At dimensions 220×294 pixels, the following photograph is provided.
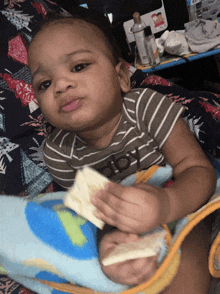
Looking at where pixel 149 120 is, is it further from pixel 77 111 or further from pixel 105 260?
pixel 105 260

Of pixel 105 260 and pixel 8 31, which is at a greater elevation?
pixel 8 31

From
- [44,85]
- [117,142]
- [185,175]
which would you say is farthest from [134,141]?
[44,85]

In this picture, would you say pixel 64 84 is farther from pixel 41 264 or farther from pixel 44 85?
pixel 41 264

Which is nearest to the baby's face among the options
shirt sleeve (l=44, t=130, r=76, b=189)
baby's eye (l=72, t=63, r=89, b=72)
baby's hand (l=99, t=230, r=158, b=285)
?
baby's eye (l=72, t=63, r=89, b=72)

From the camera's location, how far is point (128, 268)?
0.37 metres

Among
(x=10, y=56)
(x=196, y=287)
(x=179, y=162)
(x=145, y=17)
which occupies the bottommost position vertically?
(x=196, y=287)

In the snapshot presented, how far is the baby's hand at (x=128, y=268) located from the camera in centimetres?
37

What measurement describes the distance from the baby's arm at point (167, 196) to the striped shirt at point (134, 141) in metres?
0.05

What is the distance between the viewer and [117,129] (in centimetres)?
63

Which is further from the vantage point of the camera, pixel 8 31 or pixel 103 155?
pixel 8 31

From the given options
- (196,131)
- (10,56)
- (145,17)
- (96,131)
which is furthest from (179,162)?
(145,17)

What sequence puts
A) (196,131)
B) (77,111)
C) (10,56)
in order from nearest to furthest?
1. (77,111)
2. (196,131)
3. (10,56)

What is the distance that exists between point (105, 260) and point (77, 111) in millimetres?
314

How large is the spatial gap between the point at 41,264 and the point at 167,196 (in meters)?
0.28
